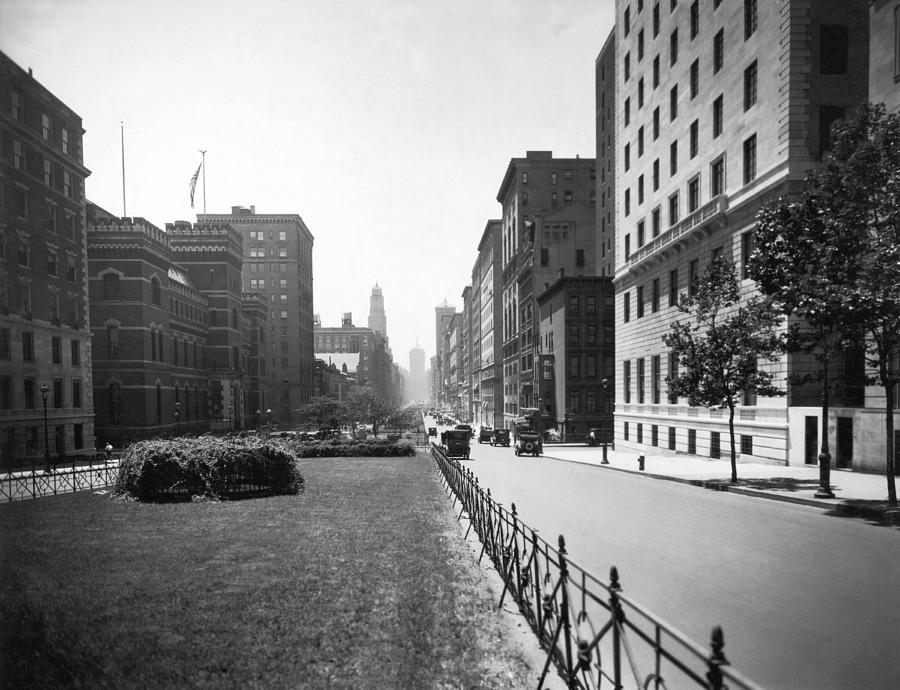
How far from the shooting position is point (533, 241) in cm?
7431

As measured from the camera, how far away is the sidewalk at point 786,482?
14.2 m

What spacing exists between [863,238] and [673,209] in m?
21.9

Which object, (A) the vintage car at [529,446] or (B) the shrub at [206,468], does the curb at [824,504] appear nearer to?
(B) the shrub at [206,468]

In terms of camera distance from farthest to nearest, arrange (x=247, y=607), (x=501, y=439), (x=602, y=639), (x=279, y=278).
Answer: (x=279, y=278)
(x=501, y=439)
(x=602, y=639)
(x=247, y=607)

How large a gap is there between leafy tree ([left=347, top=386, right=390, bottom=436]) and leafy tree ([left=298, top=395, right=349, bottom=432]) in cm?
354

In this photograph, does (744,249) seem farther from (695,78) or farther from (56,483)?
(56,483)

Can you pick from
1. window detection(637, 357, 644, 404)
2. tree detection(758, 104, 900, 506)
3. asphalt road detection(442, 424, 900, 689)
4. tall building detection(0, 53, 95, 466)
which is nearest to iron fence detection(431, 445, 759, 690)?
asphalt road detection(442, 424, 900, 689)

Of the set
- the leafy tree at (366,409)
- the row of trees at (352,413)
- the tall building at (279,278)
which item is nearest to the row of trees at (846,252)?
the row of trees at (352,413)

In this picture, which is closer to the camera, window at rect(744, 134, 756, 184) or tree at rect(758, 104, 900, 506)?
tree at rect(758, 104, 900, 506)

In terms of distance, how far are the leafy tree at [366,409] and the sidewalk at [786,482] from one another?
39310 mm

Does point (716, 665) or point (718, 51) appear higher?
point (718, 51)

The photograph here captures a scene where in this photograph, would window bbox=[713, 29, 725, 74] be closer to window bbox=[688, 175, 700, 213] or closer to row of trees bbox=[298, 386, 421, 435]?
window bbox=[688, 175, 700, 213]

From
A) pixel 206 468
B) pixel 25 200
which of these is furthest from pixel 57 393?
pixel 25 200

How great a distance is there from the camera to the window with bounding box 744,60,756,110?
2677cm
